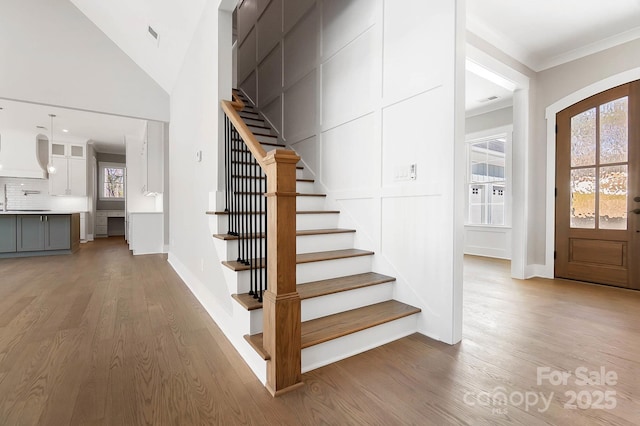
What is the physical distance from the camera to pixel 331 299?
2.13 m

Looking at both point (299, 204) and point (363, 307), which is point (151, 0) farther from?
point (363, 307)

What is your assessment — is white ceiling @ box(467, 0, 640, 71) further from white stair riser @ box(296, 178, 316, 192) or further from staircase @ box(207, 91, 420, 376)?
staircase @ box(207, 91, 420, 376)

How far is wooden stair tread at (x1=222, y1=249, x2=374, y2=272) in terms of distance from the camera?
2020 millimetres

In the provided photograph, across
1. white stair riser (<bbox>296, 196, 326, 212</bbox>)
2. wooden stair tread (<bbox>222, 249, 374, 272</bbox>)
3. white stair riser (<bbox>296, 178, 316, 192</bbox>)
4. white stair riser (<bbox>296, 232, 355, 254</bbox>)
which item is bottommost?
wooden stair tread (<bbox>222, 249, 374, 272</bbox>)

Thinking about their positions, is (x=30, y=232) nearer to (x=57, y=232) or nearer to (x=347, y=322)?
(x=57, y=232)

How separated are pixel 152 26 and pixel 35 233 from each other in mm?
5022

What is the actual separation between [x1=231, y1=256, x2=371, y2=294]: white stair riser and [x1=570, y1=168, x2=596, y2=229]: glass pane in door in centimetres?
324

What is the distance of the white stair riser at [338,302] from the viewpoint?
72.7 inches

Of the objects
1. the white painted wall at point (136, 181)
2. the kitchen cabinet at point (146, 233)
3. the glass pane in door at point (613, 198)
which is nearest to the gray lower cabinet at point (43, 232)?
the kitchen cabinet at point (146, 233)

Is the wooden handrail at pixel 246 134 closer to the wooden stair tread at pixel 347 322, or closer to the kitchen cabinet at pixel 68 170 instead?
the wooden stair tread at pixel 347 322

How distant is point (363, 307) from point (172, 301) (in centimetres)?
201

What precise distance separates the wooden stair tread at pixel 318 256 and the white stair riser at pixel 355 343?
24.8 inches

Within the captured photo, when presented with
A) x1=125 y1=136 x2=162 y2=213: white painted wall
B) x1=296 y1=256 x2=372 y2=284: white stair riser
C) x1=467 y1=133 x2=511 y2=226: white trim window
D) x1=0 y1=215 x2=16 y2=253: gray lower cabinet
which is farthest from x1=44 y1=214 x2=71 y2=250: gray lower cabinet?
x1=467 y1=133 x2=511 y2=226: white trim window

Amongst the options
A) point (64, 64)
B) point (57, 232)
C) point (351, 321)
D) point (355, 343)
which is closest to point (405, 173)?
point (351, 321)
